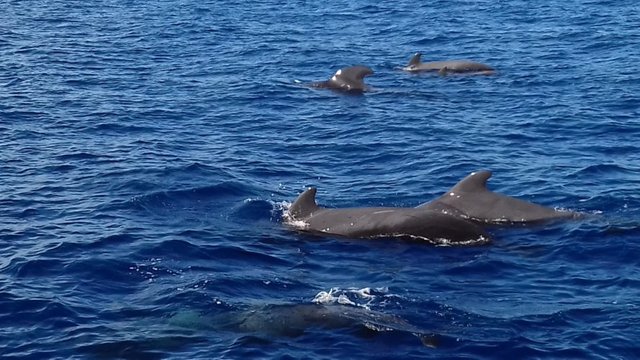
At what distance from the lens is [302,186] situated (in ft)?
78.5

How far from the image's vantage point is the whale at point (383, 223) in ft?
64.0

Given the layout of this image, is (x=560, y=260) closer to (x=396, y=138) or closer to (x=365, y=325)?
(x=365, y=325)

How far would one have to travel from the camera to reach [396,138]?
2786 cm

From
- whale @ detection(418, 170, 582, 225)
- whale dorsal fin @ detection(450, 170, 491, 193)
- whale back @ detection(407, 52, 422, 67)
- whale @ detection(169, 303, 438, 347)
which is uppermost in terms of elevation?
whale @ detection(169, 303, 438, 347)

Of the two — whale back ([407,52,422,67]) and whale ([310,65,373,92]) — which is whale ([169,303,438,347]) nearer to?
whale ([310,65,373,92])

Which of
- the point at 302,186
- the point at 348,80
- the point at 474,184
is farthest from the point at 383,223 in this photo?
the point at 348,80

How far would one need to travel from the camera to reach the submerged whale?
19578 mm

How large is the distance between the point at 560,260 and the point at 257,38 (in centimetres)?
2494

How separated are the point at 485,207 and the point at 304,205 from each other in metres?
3.38

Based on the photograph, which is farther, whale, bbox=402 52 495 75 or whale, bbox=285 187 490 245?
whale, bbox=402 52 495 75

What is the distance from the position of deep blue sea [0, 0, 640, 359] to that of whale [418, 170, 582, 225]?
0.41m

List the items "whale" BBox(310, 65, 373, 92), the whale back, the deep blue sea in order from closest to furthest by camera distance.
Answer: the deep blue sea < "whale" BBox(310, 65, 373, 92) < the whale back

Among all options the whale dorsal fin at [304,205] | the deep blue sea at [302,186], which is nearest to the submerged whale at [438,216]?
the whale dorsal fin at [304,205]

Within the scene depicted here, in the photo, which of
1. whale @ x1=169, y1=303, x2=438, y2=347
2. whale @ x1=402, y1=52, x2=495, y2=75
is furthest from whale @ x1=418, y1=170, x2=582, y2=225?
whale @ x1=402, y1=52, x2=495, y2=75
